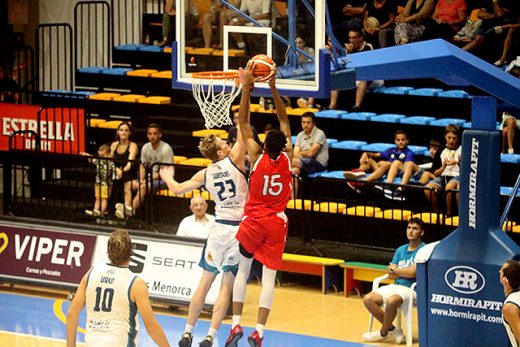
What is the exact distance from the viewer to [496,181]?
12117mm

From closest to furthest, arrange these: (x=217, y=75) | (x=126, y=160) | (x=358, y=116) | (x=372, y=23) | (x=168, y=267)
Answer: (x=217, y=75)
(x=168, y=267)
(x=126, y=160)
(x=358, y=116)
(x=372, y=23)

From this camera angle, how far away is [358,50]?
62.9 feet

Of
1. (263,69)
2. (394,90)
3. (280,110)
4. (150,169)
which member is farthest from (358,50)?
(263,69)

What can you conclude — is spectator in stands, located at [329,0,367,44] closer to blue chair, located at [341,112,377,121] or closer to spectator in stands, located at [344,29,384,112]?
spectator in stands, located at [344,29,384,112]

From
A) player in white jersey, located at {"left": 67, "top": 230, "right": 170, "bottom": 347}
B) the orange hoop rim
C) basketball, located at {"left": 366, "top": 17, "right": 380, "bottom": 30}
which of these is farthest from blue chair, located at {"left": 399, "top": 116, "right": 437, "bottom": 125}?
player in white jersey, located at {"left": 67, "top": 230, "right": 170, "bottom": 347}

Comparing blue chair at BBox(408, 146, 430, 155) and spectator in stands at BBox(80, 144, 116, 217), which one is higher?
blue chair at BBox(408, 146, 430, 155)

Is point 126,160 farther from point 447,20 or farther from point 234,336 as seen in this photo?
point 234,336

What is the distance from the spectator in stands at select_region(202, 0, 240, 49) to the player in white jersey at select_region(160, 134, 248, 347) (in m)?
1.19

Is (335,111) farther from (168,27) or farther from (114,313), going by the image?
(114,313)

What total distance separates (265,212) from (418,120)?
7.42m

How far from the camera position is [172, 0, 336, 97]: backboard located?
1174cm

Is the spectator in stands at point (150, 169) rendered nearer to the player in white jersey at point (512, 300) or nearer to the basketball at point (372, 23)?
the basketball at point (372, 23)

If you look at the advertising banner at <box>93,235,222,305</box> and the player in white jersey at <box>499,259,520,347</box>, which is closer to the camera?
the player in white jersey at <box>499,259,520,347</box>

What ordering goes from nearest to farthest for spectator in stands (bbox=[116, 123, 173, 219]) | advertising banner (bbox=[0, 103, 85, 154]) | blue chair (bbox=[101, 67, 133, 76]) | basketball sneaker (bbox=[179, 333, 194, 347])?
basketball sneaker (bbox=[179, 333, 194, 347]), spectator in stands (bbox=[116, 123, 173, 219]), advertising banner (bbox=[0, 103, 85, 154]), blue chair (bbox=[101, 67, 133, 76])
